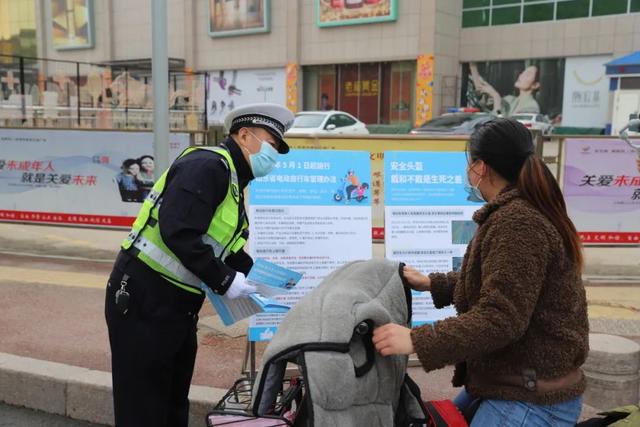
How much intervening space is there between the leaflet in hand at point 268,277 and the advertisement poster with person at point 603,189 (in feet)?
16.0

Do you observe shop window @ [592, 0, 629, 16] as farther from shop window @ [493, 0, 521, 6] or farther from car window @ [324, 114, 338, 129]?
car window @ [324, 114, 338, 129]

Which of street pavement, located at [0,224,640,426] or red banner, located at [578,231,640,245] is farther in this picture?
red banner, located at [578,231,640,245]

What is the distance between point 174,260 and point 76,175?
5749 millimetres

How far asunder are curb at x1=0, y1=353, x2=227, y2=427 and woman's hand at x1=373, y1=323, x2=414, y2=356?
2.21m

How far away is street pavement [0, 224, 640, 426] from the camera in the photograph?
4.34 meters

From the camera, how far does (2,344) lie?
15.1 feet

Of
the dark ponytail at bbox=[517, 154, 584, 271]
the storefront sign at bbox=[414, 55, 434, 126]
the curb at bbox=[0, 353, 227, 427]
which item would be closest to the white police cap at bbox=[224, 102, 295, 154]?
the dark ponytail at bbox=[517, 154, 584, 271]

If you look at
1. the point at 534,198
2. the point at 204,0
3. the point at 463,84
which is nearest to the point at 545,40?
the point at 463,84

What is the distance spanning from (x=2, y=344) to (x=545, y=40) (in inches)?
1209

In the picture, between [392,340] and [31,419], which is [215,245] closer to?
[392,340]

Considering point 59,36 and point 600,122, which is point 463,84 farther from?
point 59,36

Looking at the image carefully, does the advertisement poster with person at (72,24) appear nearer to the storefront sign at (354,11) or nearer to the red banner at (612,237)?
the storefront sign at (354,11)

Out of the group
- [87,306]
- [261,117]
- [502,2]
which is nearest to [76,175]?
[87,306]

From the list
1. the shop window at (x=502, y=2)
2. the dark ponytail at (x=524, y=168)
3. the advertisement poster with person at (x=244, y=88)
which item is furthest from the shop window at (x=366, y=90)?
the dark ponytail at (x=524, y=168)
